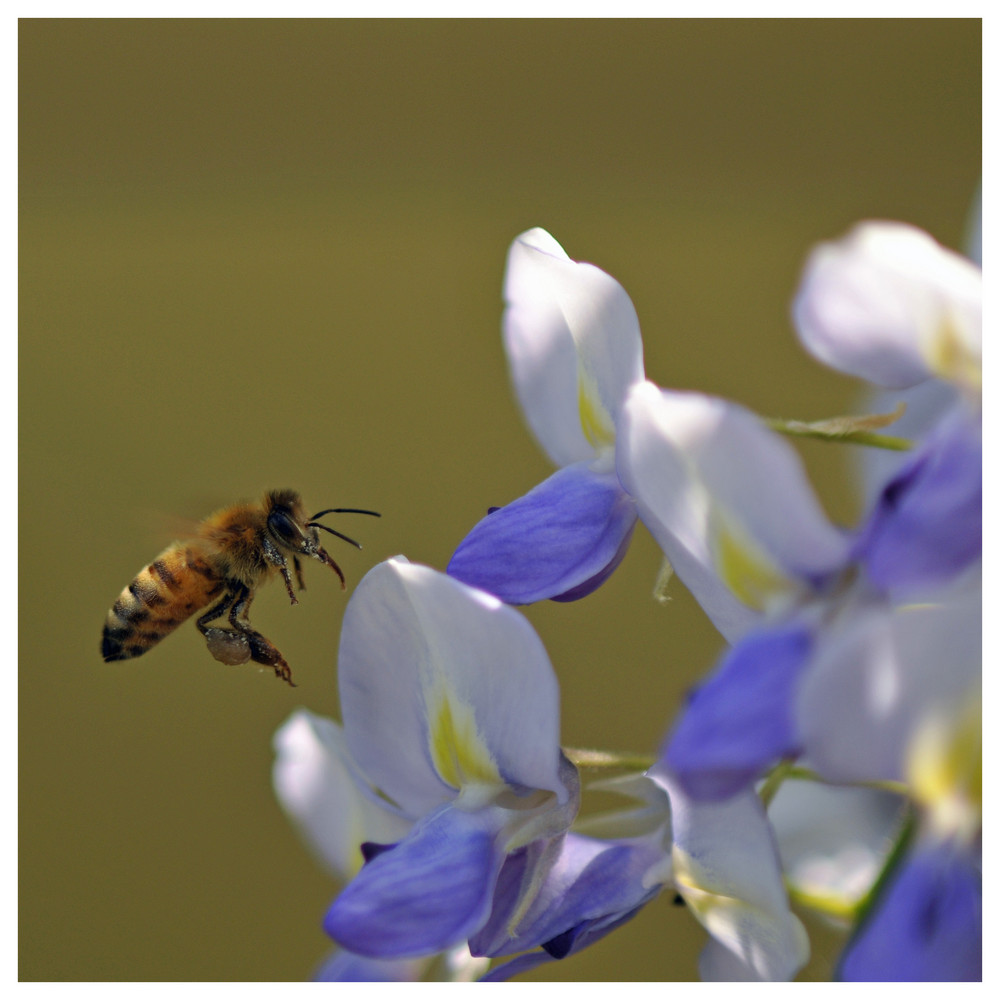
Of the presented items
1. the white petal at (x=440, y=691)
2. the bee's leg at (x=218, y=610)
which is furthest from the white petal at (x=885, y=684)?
the bee's leg at (x=218, y=610)

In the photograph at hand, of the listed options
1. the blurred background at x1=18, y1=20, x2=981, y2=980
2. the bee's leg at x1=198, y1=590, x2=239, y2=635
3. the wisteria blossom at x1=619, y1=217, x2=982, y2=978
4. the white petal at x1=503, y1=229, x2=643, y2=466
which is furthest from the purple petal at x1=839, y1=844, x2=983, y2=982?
the blurred background at x1=18, y1=20, x2=981, y2=980

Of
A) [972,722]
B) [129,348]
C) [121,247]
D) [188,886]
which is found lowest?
[188,886]

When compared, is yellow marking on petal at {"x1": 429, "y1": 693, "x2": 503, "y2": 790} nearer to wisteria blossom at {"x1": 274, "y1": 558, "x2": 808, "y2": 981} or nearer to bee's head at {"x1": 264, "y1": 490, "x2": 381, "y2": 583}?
wisteria blossom at {"x1": 274, "y1": 558, "x2": 808, "y2": 981}

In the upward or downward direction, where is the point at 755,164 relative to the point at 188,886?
upward

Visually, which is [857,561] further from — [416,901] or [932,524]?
[416,901]

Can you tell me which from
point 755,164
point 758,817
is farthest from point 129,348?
point 758,817
